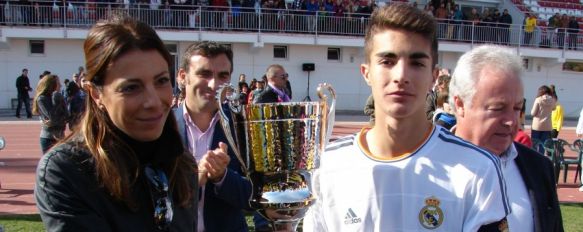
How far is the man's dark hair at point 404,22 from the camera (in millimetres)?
1980

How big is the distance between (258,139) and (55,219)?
0.74 metres

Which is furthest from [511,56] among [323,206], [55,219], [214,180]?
[55,219]

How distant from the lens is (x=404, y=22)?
1977 mm

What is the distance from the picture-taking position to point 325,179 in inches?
82.4

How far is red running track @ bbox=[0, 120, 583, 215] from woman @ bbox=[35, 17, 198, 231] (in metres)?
6.08

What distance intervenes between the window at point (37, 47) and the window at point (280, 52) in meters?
9.89

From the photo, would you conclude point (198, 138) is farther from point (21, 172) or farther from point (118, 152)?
point (21, 172)

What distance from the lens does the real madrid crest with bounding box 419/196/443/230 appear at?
1879 millimetres

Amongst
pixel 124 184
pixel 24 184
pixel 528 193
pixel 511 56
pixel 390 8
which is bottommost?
pixel 24 184

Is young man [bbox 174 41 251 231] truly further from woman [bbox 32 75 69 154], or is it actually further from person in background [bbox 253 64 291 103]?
woman [bbox 32 75 69 154]

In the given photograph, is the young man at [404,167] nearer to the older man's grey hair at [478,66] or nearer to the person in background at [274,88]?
the older man's grey hair at [478,66]

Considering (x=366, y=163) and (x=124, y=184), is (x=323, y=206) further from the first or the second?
(x=124, y=184)

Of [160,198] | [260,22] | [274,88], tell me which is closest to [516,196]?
[160,198]

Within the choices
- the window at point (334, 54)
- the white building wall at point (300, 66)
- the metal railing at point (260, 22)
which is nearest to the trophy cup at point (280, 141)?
the metal railing at point (260, 22)
